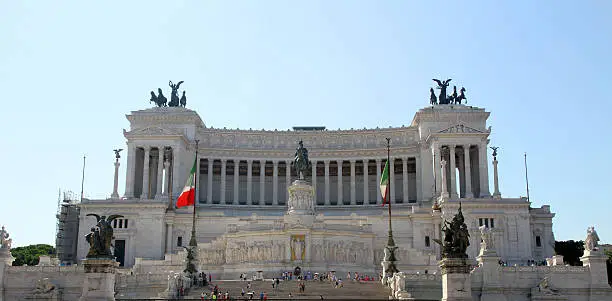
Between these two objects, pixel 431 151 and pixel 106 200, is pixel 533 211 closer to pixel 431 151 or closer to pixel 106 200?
pixel 431 151

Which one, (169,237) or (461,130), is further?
(461,130)

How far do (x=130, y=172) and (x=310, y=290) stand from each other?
47.4 metres

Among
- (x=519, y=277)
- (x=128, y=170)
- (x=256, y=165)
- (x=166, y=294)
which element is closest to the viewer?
(x=166, y=294)

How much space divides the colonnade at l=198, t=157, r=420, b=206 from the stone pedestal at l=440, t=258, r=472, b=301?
196 ft

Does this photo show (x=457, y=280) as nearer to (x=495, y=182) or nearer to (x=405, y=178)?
(x=495, y=182)

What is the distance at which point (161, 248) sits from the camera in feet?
279

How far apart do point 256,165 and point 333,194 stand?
12379mm

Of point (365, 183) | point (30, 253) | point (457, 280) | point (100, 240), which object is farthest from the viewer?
point (30, 253)

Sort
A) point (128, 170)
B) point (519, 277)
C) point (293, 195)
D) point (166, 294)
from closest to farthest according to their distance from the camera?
1. point (166, 294)
2. point (519, 277)
3. point (293, 195)
4. point (128, 170)

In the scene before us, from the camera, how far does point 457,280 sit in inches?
1602

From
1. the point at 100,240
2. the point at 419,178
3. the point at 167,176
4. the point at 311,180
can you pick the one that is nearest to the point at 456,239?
the point at 100,240

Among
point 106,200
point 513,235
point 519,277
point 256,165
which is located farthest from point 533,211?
point 106,200

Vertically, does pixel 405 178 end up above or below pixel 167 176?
above

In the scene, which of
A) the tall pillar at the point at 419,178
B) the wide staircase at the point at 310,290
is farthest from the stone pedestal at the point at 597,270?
the tall pillar at the point at 419,178
